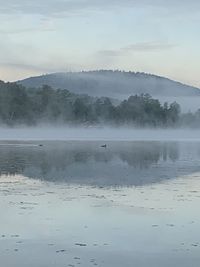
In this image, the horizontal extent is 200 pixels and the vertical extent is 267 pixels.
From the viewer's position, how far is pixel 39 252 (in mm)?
9000

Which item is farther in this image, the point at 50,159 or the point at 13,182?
the point at 50,159

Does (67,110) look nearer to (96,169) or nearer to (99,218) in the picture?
(96,169)

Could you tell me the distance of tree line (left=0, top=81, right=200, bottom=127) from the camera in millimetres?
99188

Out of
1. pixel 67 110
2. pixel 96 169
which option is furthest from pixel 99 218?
pixel 67 110

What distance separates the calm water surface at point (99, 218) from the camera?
8.84 meters

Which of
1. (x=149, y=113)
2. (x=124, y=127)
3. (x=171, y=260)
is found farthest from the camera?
(x=149, y=113)

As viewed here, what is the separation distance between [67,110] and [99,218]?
317 ft

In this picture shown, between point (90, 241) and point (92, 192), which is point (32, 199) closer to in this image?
point (92, 192)

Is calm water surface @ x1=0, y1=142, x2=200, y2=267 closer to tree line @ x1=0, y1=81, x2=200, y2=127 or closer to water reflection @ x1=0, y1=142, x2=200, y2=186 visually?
water reflection @ x1=0, y1=142, x2=200, y2=186

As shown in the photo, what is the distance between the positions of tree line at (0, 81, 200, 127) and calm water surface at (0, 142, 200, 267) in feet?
250

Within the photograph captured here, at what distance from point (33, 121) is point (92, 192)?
84.6 metres

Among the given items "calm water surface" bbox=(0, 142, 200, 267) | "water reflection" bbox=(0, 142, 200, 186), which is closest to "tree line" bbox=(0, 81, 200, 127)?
"water reflection" bbox=(0, 142, 200, 186)

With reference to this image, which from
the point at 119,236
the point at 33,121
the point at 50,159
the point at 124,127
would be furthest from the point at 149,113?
the point at 119,236

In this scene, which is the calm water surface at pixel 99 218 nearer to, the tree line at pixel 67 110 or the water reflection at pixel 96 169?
the water reflection at pixel 96 169
